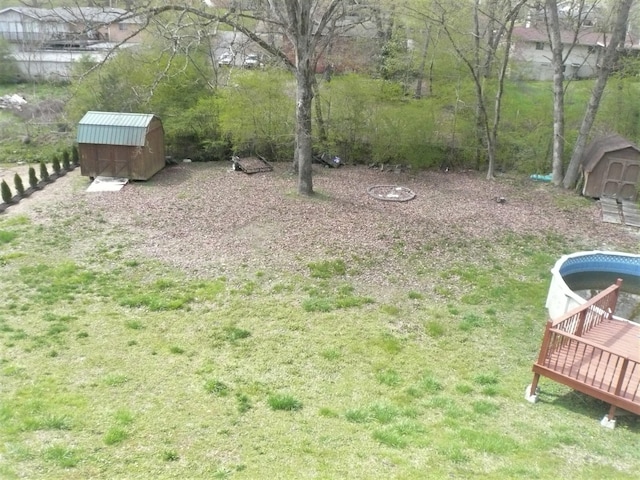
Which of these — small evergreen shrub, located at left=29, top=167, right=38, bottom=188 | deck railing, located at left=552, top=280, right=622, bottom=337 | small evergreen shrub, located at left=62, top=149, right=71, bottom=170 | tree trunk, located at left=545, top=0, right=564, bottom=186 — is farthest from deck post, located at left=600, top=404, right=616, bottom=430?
small evergreen shrub, located at left=62, top=149, right=71, bottom=170

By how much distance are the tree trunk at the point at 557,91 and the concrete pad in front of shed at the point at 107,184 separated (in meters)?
14.0

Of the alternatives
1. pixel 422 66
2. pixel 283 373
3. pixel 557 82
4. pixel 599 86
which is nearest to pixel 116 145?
pixel 283 373

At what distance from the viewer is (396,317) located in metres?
9.45

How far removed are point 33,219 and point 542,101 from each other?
1885 centimetres

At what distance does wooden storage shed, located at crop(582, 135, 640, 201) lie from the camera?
51.2ft

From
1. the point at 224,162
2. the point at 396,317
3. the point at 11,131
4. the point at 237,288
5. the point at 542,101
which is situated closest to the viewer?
the point at 396,317

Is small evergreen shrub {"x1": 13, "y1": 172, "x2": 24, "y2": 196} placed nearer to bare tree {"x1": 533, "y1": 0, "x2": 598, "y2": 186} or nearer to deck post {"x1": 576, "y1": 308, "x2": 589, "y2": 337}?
deck post {"x1": 576, "y1": 308, "x2": 589, "y2": 337}

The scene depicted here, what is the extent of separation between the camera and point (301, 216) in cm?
1396

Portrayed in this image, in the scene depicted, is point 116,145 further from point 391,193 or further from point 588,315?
point 588,315

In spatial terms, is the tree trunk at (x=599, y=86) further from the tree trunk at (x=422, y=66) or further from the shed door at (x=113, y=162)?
the shed door at (x=113, y=162)

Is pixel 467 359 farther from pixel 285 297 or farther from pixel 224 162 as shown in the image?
pixel 224 162

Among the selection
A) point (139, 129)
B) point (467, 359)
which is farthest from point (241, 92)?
point (467, 359)

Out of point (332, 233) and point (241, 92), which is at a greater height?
point (241, 92)

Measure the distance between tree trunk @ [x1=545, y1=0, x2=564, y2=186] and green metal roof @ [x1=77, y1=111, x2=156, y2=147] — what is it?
510 inches
